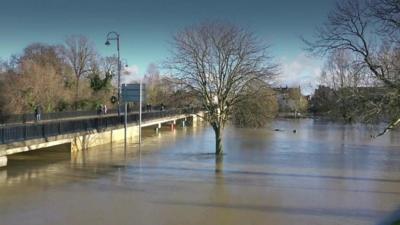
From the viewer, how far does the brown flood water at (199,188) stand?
626 inches

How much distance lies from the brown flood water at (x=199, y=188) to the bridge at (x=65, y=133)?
0.97m

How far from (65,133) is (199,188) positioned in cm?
1312

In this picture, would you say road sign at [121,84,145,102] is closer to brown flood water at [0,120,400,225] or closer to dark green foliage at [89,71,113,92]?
brown flood water at [0,120,400,225]

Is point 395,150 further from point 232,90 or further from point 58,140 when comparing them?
point 58,140

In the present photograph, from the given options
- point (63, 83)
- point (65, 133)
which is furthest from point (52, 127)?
point (63, 83)

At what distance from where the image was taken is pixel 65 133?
1233 inches

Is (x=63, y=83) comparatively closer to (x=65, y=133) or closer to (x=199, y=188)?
(x=65, y=133)

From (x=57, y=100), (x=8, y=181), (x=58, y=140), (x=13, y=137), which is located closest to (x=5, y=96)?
(x=57, y=100)

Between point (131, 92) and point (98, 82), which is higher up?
point (98, 82)

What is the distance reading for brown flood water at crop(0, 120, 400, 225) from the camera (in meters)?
15.9

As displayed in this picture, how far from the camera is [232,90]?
33.2 metres

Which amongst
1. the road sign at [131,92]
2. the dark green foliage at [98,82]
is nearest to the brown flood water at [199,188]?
the road sign at [131,92]

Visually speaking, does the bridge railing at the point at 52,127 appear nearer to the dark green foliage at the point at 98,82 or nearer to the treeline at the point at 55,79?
the treeline at the point at 55,79

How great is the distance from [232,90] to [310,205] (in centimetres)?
1610
